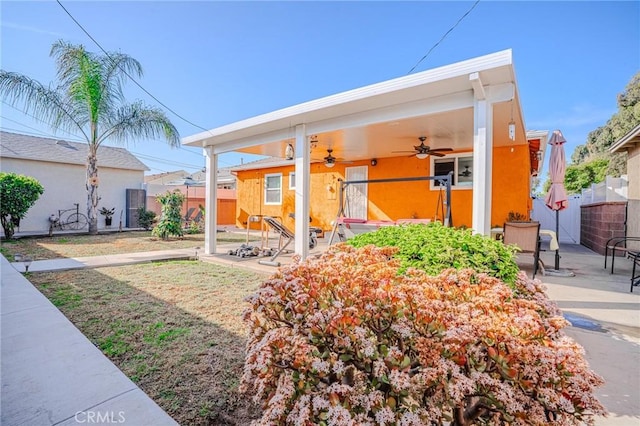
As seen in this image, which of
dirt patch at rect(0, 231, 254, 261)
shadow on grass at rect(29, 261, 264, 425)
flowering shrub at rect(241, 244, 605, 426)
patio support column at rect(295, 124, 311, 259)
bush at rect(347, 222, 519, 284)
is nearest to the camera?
flowering shrub at rect(241, 244, 605, 426)

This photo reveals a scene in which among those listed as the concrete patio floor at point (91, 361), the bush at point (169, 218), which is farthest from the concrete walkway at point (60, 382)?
the bush at point (169, 218)

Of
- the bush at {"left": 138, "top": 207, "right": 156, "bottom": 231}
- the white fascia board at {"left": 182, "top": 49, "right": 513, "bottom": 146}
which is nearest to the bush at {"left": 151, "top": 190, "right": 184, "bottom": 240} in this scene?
the white fascia board at {"left": 182, "top": 49, "right": 513, "bottom": 146}

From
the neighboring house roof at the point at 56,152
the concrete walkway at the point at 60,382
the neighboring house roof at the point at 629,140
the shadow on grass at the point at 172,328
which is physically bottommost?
the shadow on grass at the point at 172,328

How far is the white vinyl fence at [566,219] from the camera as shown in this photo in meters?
12.6

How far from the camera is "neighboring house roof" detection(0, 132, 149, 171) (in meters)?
14.2

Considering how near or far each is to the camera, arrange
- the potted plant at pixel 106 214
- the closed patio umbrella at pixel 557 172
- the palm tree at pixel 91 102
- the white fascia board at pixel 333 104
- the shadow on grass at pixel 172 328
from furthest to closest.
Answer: the potted plant at pixel 106 214
the palm tree at pixel 91 102
the closed patio umbrella at pixel 557 172
the white fascia board at pixel 333 104
the shadow on grass at pixel 172 328

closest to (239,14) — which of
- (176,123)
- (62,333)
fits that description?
(176,123)

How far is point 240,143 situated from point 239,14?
10.9 feet

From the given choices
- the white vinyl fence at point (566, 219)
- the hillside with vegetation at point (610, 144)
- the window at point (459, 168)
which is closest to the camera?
the window at point (459, 168)

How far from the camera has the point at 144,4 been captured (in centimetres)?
692

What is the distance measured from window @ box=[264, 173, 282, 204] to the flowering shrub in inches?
486

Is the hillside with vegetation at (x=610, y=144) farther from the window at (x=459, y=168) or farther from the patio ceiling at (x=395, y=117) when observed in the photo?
the patio ceiling at (x=395, y=117)

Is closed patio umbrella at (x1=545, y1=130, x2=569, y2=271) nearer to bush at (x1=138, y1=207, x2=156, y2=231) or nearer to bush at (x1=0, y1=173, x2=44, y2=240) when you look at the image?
bush at (x1=138, y1=207, x2=156, y2=231)

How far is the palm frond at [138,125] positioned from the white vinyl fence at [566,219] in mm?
15918
